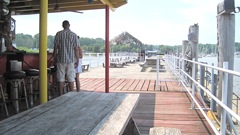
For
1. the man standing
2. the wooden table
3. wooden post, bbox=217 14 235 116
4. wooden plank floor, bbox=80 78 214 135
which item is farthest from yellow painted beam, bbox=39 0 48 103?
wooden post, bbox=217 14 235 116

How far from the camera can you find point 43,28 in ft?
14.2

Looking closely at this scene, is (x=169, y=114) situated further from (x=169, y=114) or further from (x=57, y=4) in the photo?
(x=57, y=4)

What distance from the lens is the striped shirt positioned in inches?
228

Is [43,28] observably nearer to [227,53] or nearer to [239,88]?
[227,53]

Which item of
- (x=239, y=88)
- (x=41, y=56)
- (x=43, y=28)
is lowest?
(x=239, y=88)

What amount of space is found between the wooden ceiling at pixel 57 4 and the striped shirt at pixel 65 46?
1.74 meters

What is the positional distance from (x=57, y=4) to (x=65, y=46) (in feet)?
6.79

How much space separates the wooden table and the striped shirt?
8.44 feet

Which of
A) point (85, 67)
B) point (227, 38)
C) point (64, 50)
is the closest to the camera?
point (227, 38)

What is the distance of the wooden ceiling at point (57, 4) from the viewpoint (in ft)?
23.9

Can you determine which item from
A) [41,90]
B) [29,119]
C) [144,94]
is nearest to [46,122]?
[29,119]

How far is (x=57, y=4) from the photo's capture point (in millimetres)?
7438

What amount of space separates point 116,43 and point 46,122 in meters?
49.0

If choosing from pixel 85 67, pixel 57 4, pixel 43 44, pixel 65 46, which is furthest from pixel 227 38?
pixel 85 67
